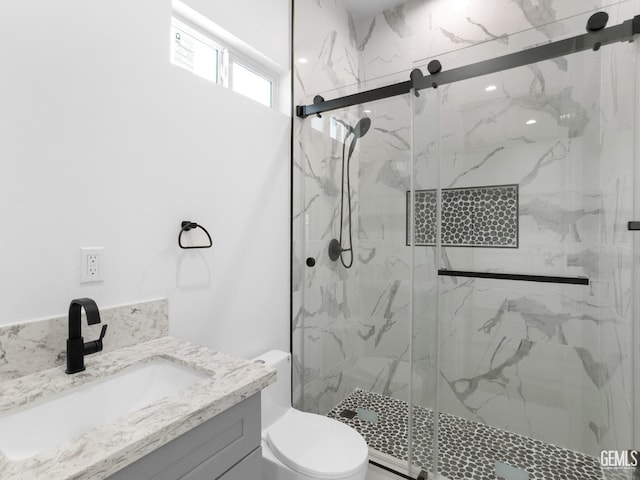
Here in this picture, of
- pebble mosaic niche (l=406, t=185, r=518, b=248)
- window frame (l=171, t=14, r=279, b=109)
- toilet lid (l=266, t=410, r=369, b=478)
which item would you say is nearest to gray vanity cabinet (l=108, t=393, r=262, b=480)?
toilet lid (l=266, t=410, r=369, b=478)

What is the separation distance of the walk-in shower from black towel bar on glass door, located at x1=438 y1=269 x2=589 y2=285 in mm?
12

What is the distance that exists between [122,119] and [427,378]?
187 cm

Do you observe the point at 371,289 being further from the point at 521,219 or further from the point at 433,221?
the point at 521,219

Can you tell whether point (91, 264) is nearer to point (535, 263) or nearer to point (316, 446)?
point (316, 446)

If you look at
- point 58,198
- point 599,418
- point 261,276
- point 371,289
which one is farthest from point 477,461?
point 58,198

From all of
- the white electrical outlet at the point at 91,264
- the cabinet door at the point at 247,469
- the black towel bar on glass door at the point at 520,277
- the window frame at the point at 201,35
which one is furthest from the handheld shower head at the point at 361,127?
the cabinet door at the point at 247,469

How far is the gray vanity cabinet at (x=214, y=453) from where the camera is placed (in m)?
0.72

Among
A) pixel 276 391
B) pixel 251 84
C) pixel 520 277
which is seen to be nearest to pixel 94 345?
pixel 276 391

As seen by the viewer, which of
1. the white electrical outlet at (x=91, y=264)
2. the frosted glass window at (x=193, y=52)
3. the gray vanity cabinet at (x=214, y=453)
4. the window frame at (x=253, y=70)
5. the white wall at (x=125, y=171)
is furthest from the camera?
the window frame at (x=253, y=70)

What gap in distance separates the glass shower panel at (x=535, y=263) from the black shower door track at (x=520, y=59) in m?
0.05

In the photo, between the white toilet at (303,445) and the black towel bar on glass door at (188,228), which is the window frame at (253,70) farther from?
the white toilet at (303,445)

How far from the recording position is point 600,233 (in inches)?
62.2

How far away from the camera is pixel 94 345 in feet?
3.49

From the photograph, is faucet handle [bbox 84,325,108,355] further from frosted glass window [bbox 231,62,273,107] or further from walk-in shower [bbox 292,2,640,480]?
frosted glass window [bbox 231,62,273,107]
